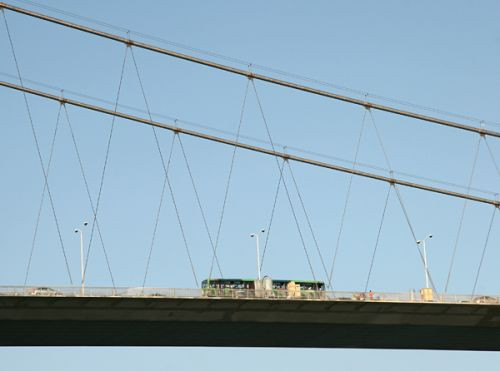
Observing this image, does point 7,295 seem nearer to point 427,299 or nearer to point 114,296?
point 114,296

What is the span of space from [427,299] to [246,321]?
54.9ft

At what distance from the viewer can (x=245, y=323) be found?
409ft

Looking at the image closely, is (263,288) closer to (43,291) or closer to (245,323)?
(245,323)

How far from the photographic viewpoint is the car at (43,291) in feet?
384

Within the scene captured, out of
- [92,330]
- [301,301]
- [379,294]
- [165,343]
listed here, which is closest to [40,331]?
[92,330]

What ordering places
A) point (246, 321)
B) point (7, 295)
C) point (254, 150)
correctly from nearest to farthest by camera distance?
1. point (7, 295)
2. point (246, 321)
3. point (254, 150)

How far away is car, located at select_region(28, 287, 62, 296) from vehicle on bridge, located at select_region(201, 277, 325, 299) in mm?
12562

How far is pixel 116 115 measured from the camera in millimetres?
131500

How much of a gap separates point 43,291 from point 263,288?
2921 centimetres

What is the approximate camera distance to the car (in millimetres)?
117037

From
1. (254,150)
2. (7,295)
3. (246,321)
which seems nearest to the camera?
(7,295)

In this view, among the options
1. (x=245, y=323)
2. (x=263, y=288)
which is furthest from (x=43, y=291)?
(x=263, y=288)

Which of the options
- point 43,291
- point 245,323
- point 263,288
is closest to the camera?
point 43,291

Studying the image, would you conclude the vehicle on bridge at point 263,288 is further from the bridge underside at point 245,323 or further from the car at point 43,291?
the car at point 43,291
